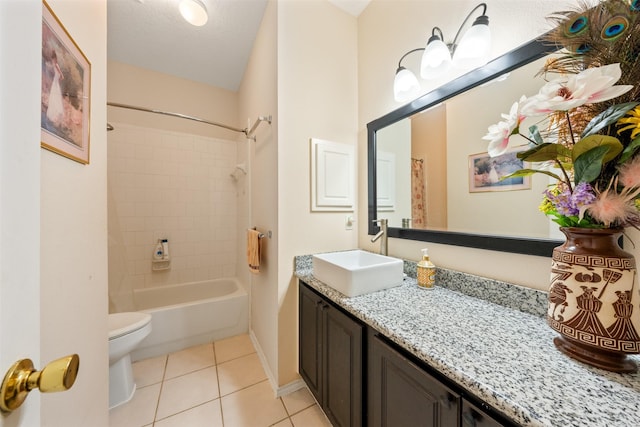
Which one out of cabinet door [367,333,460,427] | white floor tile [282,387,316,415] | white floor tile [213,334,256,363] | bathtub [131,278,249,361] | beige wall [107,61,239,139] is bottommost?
A: white floor tile [282,387,316,415]

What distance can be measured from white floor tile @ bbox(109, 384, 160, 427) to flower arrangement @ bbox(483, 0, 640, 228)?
2152mm

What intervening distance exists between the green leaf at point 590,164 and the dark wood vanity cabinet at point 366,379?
1.97ft

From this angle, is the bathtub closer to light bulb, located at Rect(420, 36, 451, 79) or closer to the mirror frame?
the mirror frame

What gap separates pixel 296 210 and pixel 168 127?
2093 millimetres

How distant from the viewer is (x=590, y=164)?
527 mm

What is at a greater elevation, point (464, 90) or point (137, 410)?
point (464, 90)

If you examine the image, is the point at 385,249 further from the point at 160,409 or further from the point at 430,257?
the point at 160,409

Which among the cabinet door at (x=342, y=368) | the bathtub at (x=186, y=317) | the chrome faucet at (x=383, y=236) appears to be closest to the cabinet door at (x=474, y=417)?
the cabinet door at (x=342, y=368)

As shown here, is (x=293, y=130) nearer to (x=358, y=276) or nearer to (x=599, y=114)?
(x=358, y=276)

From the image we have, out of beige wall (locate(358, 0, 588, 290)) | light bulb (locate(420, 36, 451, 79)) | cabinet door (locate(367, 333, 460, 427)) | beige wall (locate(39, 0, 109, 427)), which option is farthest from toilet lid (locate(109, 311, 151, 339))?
light bulb (locate(420, 36, 451, 79))

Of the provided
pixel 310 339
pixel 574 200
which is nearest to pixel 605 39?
pixel 574 200

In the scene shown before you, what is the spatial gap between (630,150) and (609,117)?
88mm

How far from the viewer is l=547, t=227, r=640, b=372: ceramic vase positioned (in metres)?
0.53

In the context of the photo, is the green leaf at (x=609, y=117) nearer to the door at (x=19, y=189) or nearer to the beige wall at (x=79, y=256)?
the door at (x=19, y=189)
